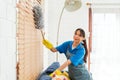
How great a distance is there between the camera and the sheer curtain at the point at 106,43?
174 inches

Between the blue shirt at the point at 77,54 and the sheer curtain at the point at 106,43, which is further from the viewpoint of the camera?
the sheer curtain at the point at 106,43

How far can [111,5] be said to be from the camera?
4.35 meters

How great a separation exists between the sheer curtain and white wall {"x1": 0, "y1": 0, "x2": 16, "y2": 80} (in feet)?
10.2

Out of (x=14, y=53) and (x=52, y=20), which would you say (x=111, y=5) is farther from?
(x=14, y=53)

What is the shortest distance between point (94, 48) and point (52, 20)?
0.98 meters

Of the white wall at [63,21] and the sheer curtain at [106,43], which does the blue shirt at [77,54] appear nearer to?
the white wall at [63,21]

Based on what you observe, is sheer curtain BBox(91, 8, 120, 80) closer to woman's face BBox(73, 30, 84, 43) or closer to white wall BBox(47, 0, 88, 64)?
white wall BBox(47, 0, 88, 64)

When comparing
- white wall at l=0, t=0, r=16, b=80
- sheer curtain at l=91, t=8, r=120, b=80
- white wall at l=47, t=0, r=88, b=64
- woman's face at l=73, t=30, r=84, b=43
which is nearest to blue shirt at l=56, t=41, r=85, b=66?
woman's face at l=73, t=30, r=84, b=43

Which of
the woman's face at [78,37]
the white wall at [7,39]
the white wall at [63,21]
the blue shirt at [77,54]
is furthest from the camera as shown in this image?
the white wall at [63,21]

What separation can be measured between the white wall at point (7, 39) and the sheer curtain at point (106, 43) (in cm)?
310

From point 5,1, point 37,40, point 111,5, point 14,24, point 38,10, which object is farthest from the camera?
point 111,5

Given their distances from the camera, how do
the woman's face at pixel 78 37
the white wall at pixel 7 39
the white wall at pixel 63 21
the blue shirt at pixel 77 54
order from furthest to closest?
the white wall at pixel 63 21 < the woman's face at pixel 78 37 < the blue shirt at pixel 77 54 < the white wall at pixel 7 39

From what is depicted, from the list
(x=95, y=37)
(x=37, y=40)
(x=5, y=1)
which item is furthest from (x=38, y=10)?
(x=95, y=37)

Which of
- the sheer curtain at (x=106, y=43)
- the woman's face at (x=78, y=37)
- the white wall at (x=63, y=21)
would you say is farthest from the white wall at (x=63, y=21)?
the woman's face at (x=78, y=37)
